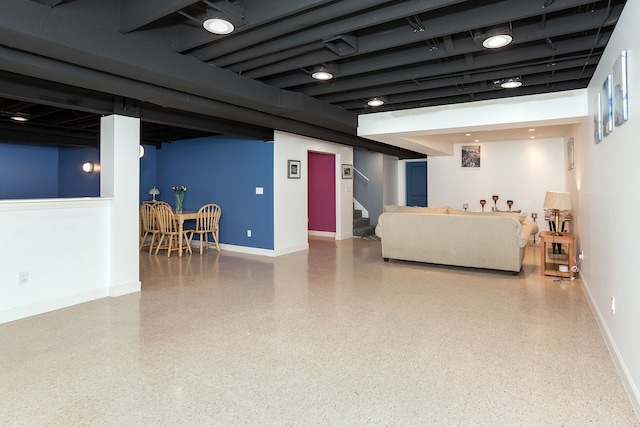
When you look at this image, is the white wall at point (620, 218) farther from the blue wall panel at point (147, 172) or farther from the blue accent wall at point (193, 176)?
the blue wall panel at point (147, 172)

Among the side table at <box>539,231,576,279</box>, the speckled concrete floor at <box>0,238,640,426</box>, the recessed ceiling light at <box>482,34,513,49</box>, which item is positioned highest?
the recessed ceiling light at <box>482,34,513,49</box>

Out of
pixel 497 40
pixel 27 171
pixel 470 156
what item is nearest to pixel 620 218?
pixel 497 40

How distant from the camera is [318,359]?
258 centimetres

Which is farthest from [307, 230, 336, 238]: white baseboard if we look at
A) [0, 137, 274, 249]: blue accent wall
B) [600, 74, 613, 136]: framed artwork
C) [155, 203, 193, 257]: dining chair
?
[600, 74, 613, 136]: framed artwork


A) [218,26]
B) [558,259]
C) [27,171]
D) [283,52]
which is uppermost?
[283,52]

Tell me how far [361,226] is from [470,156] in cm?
293

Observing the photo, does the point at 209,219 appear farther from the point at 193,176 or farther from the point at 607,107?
the point at 607,107

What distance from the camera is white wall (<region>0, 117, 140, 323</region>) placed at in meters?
3.44

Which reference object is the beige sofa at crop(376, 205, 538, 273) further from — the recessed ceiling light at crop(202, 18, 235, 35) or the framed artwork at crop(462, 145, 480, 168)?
the recessed ceiling light at crop(202, 18, 235, 35)

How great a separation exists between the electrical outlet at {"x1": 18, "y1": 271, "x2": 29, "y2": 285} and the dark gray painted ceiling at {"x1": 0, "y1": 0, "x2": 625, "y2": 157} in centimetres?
158

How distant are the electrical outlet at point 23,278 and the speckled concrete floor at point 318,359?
348mm

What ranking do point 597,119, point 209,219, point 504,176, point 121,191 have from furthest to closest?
point 504,176
point 209,219
point 121,191
point 597,119

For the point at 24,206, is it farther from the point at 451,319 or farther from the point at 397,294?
the point at 451,319

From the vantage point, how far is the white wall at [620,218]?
2.00 metres
